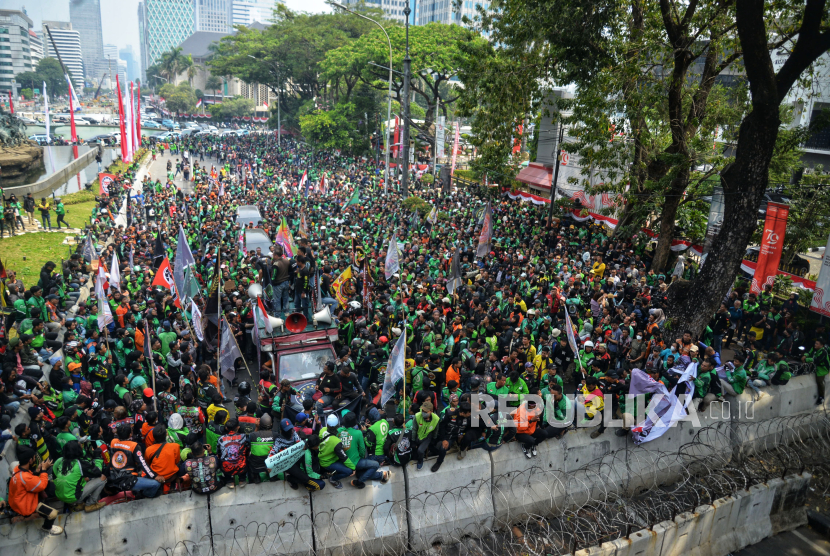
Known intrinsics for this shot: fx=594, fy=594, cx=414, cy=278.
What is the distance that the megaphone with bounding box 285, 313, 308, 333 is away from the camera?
34.6 ft

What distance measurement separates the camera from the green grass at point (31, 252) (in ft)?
62.8

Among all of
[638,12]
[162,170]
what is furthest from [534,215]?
[162,170]

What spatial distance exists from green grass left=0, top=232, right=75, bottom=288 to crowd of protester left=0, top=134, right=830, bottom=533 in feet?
6.94

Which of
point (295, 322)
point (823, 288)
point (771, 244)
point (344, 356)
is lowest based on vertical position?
point (344, 356)

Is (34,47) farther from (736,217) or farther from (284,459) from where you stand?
(284,459)

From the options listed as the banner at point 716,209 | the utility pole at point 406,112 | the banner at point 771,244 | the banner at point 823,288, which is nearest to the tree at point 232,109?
the utility pole at point 406,112

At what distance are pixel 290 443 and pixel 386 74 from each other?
122ft

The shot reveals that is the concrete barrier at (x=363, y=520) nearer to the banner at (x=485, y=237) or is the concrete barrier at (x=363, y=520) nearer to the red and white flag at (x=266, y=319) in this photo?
the red and white flag at (x=266, y=319)

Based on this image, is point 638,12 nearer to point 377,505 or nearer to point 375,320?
point 375,320

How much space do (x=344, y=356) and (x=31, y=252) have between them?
57.4ft

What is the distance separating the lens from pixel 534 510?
7949 millimetres

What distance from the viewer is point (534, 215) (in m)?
23.3

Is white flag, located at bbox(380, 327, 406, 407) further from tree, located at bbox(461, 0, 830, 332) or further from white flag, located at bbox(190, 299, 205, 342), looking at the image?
tree, located at bbox(461, 0, 830, 332)

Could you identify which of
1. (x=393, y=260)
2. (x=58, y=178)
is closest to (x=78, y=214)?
(x=58, y=178)
